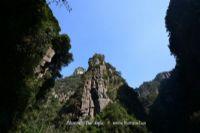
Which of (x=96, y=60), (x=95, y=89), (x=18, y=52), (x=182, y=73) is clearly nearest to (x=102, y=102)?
(x=95, y=89)

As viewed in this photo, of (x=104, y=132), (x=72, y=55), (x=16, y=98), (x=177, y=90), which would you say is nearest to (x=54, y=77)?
(x=72, y=55)

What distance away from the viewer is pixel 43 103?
4022cm

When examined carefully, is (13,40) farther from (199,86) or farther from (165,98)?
(165,98)

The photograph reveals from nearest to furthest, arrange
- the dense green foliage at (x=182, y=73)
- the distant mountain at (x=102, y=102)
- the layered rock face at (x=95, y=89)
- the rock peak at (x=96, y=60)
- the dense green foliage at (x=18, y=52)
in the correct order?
the dense green foliage at (x=18, y=52) < the dense green foliage at (x=182, y=73) < the distant mountain at (x=102, y=102) < the layered rock face at (x=95, y=89) < the rock peak at (x=96, y=60)

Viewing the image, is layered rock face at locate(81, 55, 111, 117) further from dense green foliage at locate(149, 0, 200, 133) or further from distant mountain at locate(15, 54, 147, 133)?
dense green foliage at locate(149, 0, 200, 133)

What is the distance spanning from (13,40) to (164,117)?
45.1m

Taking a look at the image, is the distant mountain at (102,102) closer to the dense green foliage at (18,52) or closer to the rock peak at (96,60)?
the rock peak at (96,60)

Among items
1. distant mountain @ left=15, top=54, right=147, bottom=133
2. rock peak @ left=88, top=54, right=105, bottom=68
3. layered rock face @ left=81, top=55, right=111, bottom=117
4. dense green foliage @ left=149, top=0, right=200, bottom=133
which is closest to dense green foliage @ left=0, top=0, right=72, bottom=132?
dense green foliage @ left=149, top=0, right=200, bottom=133

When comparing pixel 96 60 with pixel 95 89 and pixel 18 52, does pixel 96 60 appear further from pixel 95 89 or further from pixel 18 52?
pixel 18 52

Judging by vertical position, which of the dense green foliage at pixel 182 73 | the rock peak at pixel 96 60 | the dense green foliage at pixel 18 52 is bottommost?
the dense green foliage at pixel 18 52

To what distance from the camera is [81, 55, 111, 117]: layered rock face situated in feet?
291

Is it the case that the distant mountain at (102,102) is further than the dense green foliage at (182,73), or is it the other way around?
the distant mountain at (102,102)

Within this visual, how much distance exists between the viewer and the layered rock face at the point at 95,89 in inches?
3497

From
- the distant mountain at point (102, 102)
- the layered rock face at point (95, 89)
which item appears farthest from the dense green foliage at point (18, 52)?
the layered rock face at point (95, 89)
